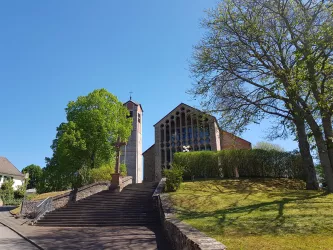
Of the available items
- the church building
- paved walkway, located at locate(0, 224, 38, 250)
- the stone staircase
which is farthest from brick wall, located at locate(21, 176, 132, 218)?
the church building

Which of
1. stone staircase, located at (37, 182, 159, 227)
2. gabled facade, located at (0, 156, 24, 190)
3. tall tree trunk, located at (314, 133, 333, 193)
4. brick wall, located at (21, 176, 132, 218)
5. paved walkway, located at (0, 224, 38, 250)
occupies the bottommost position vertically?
paved walkway, located at (0, 224, 38, 250)

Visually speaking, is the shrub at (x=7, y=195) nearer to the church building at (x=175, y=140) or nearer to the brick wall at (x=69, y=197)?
the church building at (x=175, y=140)

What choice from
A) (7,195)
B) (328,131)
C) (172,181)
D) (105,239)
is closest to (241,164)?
(172,181)

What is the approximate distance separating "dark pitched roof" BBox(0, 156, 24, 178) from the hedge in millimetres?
39848

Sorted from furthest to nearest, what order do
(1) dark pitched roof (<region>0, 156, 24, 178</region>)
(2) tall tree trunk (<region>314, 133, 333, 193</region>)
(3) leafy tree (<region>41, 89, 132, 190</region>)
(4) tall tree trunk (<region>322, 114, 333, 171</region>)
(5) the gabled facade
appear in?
(1) dark pitched roof (<region>0, 156, 24, 178</region>) < (5) the gabled facade < (3) leafy tree (<region>41, 89, 132, 190</region>) < (2) tall tree trunk (<region>314, 133, 333, 193</region>) < (4) tall tree trunk (<region>322, 114, 333, 171</region>)

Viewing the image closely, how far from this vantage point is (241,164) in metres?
21.2

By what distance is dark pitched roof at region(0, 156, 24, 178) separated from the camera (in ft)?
154

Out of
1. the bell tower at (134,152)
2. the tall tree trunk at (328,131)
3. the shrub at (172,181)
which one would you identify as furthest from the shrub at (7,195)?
the tall tree trunk at (328,131)

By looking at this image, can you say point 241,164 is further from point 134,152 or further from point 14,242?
point 134,152

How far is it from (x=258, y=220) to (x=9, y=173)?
5128 centimetres

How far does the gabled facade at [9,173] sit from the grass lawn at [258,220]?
143 ft

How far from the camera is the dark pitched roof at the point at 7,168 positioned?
46812 millimetres

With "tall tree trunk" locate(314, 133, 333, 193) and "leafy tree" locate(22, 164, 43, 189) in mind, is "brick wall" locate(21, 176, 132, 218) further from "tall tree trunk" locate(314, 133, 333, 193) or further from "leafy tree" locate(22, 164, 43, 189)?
"leafy tree" locate(22, 164, 43, 189)

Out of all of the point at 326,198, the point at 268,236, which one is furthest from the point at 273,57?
the point at 268,236
